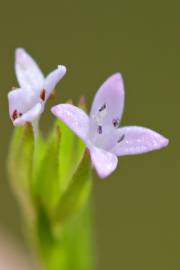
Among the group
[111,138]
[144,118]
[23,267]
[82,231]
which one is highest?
[111,138]

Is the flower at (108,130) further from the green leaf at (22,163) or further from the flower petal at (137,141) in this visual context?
the green leaf at (22,163)

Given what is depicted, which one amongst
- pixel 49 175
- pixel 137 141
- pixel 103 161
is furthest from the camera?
pixel 49 175

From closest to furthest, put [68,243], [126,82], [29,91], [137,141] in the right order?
1. [137,141]
2. [29,91]
3. [68,243]
4. [126,82]

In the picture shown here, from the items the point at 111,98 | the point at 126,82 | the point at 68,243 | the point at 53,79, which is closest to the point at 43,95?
the point at 53,79

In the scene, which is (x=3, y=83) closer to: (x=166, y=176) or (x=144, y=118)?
(x=144, y=118)

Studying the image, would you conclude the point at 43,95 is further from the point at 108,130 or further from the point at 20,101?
the point at 108,130

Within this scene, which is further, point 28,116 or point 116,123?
point 116,123

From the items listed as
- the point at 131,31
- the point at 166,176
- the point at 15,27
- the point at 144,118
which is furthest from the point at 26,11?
the point at 166,176

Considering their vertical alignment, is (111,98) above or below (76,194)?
above
